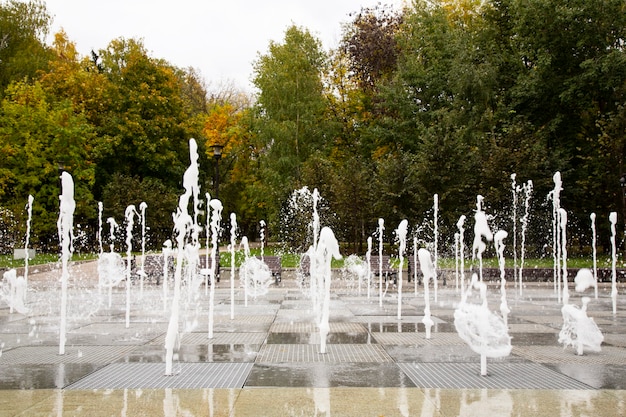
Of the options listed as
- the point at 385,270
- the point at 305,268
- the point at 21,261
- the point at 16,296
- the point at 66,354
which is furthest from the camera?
the point at 21,261

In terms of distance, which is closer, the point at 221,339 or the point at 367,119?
the point at 221,339

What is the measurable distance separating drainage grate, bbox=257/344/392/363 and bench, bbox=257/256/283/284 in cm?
1093

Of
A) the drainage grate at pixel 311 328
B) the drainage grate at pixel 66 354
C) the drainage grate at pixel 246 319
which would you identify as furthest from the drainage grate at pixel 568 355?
the drainage grate at pixel 66 354

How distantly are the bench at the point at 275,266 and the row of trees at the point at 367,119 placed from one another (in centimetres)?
1174

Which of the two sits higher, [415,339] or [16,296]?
[16,296]

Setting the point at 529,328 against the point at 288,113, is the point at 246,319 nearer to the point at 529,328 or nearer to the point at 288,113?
the point at 529,328

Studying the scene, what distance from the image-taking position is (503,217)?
100 feet

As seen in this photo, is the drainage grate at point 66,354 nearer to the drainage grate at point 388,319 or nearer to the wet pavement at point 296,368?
the wet pavement at point 296,368

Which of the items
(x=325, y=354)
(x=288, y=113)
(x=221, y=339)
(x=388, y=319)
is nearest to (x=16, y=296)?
(x=221, y=339)

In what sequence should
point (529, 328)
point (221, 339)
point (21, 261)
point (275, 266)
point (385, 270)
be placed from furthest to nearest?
point (21, 261) < point (275, 266) < point (385, 270) < point (529, 328) < point (221, 339)

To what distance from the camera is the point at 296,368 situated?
6613 mm

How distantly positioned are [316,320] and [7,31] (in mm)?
44252

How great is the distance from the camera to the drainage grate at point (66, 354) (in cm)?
711

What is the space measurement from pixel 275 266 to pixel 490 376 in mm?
13403
